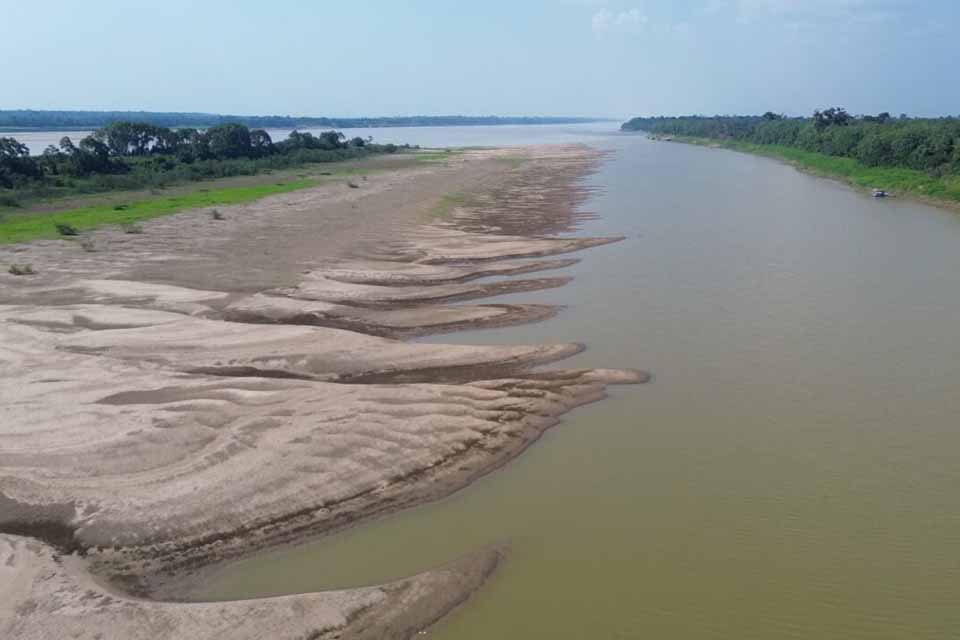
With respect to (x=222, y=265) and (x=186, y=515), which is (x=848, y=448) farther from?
(x=222, y=265)

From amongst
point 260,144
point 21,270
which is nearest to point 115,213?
point 21,270

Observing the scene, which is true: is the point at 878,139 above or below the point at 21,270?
above

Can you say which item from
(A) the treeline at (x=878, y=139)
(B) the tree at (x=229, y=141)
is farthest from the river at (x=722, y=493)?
(B) the tree at (x=229, y=141)

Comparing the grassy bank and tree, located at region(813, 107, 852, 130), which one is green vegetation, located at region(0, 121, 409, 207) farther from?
tree, located at region(813, 107, 852, 130)

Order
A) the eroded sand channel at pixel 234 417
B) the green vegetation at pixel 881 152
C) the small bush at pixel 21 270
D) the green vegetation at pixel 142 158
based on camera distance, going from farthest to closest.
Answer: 1. the green vegetation at pixel 881 152
2. the green vegetation at pixel 142 158
3. the small bush at pixel 21 270
4. the eroded sand channel at pixel 234 417

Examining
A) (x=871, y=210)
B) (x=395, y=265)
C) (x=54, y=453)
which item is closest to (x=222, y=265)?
(x=395, y=265)

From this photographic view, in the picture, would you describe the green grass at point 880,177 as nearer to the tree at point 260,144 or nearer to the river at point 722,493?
the river at point 722,493

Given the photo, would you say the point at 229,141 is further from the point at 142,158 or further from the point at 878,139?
the point at 878,139
